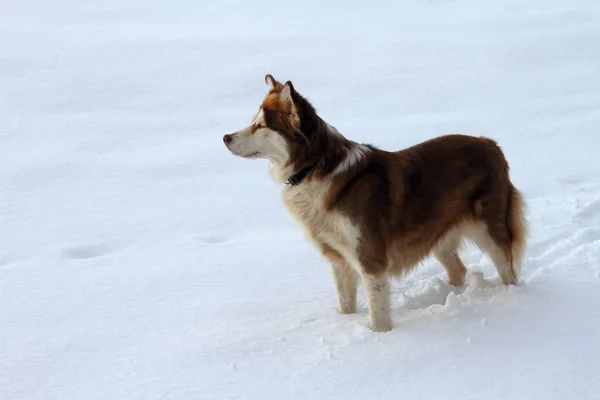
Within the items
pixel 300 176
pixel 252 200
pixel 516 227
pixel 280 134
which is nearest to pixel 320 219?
pixel 300 176

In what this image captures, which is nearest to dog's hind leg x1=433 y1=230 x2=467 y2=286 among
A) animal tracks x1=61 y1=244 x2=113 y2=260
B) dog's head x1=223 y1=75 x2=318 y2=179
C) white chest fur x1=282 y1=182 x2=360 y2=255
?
white chest fur x1=282 y1=182 x2=360 y2=255

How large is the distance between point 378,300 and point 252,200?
7.92ft

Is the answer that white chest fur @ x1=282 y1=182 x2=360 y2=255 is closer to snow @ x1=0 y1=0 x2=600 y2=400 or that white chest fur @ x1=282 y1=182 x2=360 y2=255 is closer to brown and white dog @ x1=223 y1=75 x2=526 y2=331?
brown and white dog @ x1=223 y1=75 x2=526 y2=331

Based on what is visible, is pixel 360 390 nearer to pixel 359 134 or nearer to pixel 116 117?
pixel 359 134

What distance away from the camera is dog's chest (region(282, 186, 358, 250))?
3.93 m

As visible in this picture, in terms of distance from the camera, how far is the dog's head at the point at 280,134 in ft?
12.6

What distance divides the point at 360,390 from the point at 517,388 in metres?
0.72

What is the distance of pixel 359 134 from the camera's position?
7723mm

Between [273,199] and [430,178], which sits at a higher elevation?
[430,178]

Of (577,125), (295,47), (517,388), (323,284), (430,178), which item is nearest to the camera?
(517,388)

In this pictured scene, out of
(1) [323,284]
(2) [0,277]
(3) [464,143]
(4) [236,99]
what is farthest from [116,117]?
(3) [464,143]

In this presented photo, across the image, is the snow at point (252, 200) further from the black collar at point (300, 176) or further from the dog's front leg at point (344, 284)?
the black collar at point (300, 176)

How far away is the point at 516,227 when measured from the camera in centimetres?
450

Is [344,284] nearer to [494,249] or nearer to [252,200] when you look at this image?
[494,249]
